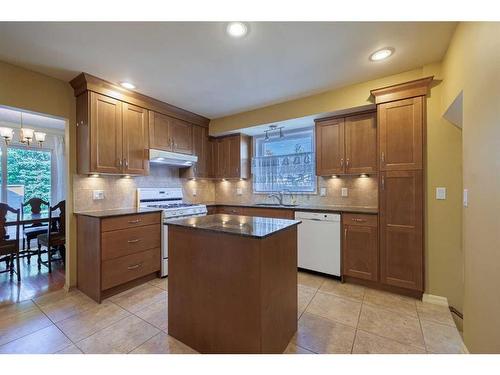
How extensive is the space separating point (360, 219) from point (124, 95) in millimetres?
3389

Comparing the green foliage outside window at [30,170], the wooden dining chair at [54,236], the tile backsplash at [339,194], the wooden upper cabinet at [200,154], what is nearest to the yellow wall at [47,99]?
the wooden dining chair at [54,236]

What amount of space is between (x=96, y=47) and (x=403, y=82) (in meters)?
3.11

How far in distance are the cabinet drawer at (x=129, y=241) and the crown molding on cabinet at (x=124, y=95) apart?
65.6 inches

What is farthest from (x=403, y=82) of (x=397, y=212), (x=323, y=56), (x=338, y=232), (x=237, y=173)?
(x=237, y=173)

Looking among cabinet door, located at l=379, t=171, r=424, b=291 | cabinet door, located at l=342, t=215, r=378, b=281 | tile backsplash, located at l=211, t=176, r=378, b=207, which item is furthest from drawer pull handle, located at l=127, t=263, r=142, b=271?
cabinet door, located at l=379, t=171, r=424, b=291

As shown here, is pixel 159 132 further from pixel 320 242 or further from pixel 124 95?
pixel 320 242

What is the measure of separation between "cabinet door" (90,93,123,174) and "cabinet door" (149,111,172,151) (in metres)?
0.44

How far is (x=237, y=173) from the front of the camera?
413cm

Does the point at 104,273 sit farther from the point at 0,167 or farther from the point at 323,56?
the point at 0,167

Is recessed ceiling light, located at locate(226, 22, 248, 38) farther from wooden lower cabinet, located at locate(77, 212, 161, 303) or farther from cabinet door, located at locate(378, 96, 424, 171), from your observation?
wooden lower cabinet, located at locate(77, 212, 161, 303)

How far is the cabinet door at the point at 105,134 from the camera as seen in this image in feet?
8.50

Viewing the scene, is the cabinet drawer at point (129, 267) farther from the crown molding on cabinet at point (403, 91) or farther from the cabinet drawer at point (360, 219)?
the crown molding on cabinet at point (403, 91)

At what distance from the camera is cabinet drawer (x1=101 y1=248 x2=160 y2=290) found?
2453 millimetres
